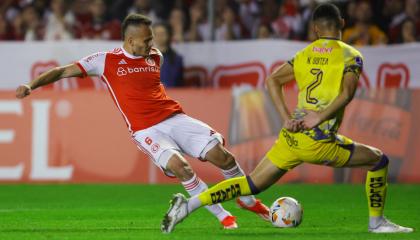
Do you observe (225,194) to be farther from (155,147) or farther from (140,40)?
(140,40)

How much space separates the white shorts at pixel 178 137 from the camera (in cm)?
1066

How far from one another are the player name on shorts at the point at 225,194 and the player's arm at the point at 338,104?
904 millimetres

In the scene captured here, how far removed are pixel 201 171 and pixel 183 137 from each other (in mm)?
5947

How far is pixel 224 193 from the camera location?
9.93 meters

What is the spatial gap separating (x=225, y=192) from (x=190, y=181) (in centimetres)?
60

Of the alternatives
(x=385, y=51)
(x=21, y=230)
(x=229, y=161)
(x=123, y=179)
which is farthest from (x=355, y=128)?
(x=21, y=230)

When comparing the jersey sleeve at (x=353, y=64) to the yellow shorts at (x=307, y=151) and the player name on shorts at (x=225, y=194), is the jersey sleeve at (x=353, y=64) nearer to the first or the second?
the yellow shorts at (x=307, y=151)

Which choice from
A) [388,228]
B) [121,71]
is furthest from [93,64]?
[388,228]

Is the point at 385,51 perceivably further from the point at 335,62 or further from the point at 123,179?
the point at 335,62

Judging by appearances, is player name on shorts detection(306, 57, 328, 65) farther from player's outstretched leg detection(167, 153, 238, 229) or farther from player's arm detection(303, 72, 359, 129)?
player's outstretched leg detection(167, 153, 238, 229)

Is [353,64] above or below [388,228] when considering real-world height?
above

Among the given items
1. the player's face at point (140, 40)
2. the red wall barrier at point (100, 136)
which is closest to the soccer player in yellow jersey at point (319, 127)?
the player's face at point (140, 40)

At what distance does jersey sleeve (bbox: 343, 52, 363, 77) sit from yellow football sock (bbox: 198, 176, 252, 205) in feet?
4.50

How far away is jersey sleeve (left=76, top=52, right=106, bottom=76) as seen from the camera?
1083 centimetres
